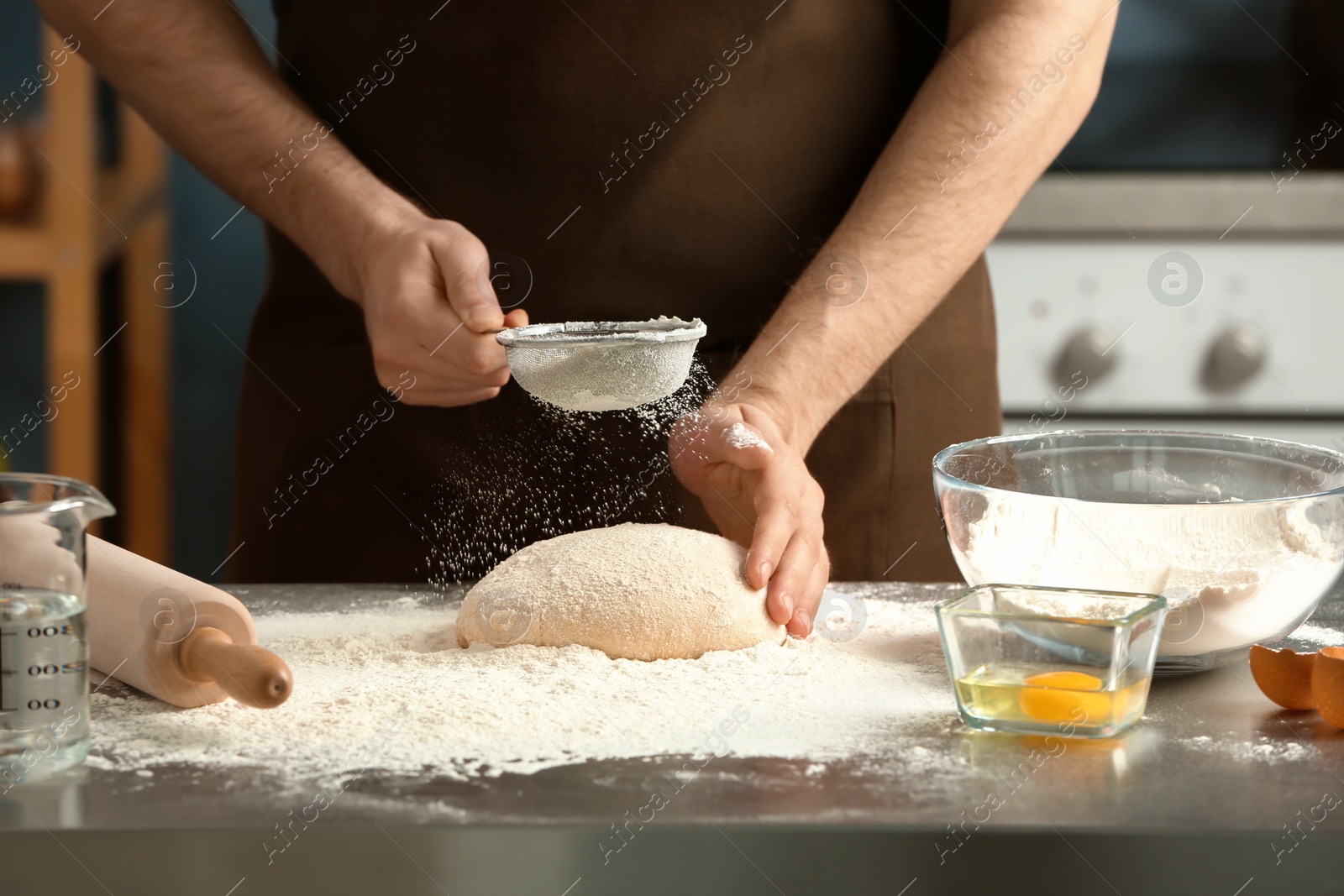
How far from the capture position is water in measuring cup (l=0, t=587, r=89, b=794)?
0.63 meters

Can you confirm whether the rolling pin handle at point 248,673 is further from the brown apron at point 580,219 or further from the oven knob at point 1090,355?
the oven knob at point 1090,355

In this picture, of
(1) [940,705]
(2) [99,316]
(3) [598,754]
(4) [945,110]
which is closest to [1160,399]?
(4) [945,110]

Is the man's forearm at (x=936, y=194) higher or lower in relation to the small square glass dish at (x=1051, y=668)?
higher

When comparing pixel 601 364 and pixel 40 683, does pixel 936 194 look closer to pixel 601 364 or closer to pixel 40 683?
pixel 601 364

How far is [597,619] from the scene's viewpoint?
2.78 feet

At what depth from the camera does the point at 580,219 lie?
1.27 meters

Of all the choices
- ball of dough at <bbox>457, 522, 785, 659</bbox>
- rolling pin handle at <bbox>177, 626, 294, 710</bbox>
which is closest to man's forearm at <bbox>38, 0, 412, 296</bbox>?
ball of dough at <bbox>457, 522, 785, 659</bbox>

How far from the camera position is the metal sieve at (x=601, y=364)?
91cm

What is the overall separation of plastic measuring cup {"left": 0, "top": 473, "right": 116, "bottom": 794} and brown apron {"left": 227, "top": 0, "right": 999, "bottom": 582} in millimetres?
584

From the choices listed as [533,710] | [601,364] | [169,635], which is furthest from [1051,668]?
[169,635]

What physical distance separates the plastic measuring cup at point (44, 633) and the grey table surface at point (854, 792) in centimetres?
2

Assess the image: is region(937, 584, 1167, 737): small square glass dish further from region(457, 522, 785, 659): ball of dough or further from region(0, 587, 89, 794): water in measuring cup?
region(0, 587, 89, 794): water in measuring cup

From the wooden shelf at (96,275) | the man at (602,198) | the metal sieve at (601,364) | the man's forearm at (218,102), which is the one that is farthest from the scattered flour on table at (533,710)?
the wooden shelf at (96,275)

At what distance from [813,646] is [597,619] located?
154 millimetres
